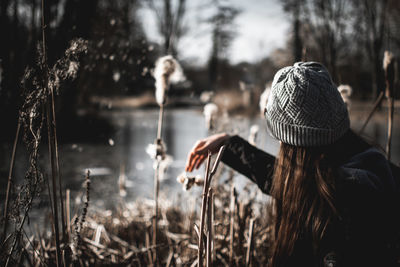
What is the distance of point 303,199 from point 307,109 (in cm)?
31

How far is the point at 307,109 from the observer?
105 cm

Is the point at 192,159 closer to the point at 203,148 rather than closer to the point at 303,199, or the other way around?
the point at 203,148

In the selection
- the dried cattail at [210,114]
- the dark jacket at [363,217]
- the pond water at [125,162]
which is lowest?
the pond water at [125,162]

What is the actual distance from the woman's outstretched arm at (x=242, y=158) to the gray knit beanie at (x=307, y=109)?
0.66ft

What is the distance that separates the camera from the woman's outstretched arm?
1271mm

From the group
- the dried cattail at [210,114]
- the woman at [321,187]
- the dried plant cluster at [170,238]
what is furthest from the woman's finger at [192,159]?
the dried cattail at [210,114]

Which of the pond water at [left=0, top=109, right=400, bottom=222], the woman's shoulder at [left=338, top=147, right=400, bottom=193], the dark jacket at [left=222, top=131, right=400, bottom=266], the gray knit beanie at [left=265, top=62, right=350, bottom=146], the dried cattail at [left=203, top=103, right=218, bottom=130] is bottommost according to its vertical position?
the pond water at [left=0, top=109, right=400, bottom=222]

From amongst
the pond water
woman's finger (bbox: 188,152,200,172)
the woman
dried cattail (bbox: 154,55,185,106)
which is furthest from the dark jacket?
the pond water

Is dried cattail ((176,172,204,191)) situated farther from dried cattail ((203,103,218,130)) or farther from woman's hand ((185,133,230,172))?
dried cattail ((203,103,218,130))

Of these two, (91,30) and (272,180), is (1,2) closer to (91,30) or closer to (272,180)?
(91,30)

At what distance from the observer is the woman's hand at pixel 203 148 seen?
4.46 feet

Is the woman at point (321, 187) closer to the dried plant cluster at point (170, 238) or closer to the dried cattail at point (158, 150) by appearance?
the dried plant cluster at point (170, 238)

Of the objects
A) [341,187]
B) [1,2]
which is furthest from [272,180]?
[1,2]

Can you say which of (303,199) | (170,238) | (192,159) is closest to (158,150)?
(192,159)
